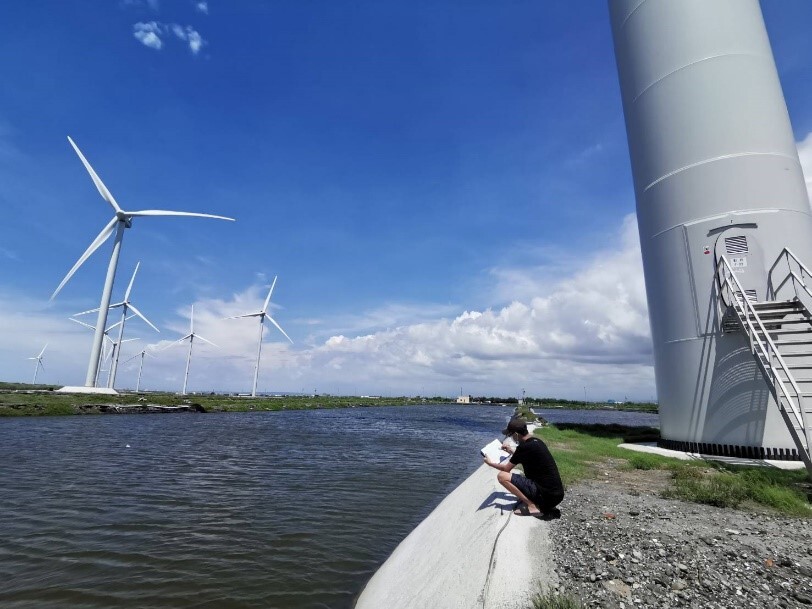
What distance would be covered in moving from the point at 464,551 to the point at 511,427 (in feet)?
8.56

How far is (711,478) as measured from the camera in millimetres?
12383

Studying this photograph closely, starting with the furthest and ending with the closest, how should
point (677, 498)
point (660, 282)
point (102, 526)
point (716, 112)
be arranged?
point (660, 282)
point (716, 112)
point (102, 526)
point (677, 498)

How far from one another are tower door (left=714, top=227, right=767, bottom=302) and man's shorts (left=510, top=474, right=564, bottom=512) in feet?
49.3

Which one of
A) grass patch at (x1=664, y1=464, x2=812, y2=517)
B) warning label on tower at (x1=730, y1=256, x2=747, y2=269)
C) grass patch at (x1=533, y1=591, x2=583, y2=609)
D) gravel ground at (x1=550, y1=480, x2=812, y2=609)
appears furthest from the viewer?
warning label on tower at (x1=730, y1=256, x2=747, y2=269)

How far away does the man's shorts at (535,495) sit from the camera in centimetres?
866

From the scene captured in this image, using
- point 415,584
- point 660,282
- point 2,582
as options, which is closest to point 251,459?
point 2,582

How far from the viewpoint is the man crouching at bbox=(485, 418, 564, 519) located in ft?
28.4

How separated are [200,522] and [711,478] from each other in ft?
50.8

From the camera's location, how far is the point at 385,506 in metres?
15.8

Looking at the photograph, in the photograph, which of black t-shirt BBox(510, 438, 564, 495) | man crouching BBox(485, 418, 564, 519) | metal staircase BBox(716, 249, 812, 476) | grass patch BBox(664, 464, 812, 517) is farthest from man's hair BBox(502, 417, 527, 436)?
metal staircase BBox(716, 249, 812, 476)

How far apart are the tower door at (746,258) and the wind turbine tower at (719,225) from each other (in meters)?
0.05

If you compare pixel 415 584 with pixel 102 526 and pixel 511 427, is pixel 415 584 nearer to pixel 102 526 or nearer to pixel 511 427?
pixel 511 427

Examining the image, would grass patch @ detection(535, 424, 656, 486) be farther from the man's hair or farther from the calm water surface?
the calm water surface

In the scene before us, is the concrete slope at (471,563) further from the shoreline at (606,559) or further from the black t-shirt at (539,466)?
the black t-shirt at (539,466)
